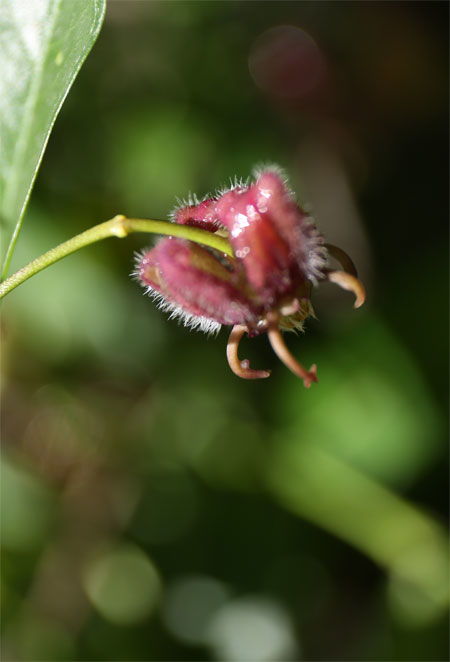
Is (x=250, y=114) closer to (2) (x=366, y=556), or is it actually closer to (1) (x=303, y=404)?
(1) (x=303, y=404)

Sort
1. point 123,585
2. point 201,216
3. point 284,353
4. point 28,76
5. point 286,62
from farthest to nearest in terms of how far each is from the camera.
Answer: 1. point 286,62
2. point 123,585
3. point 28,76
4. point 201,216
5. point 284,353

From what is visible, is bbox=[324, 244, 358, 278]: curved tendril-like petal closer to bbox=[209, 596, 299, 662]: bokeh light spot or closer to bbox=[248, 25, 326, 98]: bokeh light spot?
bbox=[209, 596, 299, 662]: bokeh light spot

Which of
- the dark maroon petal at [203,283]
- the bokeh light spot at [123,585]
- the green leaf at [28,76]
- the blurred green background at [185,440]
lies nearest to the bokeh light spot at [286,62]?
the blurred green background at [185,440]

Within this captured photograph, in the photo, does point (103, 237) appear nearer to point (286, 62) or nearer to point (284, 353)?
point (284, 353)

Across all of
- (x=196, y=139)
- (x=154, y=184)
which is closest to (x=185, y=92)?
(x=196, y=139)

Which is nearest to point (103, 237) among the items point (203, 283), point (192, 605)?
point (203, 283)

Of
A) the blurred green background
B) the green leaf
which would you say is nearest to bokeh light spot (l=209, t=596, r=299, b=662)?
the blurred green background

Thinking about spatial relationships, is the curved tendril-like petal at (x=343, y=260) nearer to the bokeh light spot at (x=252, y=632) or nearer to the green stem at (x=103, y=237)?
the green stem at (x=103, y=237)
